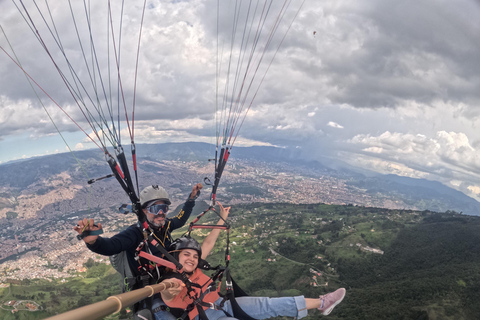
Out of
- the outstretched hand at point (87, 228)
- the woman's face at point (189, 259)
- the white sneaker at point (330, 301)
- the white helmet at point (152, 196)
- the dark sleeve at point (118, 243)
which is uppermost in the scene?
the white helmet at point (152, 196)

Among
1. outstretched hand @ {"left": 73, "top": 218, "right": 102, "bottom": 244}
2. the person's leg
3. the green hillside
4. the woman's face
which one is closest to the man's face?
the woman's face

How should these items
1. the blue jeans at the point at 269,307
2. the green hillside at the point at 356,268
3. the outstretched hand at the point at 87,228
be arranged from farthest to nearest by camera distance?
the green hillside at the point at 356,268 → the blue jeans at the point at 269,307 → the outstretched hand at the point at 87,228

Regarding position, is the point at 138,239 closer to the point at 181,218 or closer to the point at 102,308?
the point at 181,218

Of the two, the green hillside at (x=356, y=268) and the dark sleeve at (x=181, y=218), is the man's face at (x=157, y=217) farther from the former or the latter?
the green hillside at (x=356, y=268)

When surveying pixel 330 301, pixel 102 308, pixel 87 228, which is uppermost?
pixel 102 308

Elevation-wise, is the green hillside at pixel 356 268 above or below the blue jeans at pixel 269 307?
below

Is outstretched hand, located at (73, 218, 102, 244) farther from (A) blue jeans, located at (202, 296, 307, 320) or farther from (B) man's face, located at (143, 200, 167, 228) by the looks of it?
(A) blue jeans, located at (202, 296, 307, 320)

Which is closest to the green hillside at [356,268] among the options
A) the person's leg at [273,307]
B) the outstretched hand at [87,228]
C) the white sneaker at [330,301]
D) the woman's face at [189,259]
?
the white sneaker at [330,301]

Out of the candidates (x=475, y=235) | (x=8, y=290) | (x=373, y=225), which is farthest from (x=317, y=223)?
(x=8, y=290)

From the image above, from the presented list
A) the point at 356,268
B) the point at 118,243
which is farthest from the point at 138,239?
the point at 356,268
